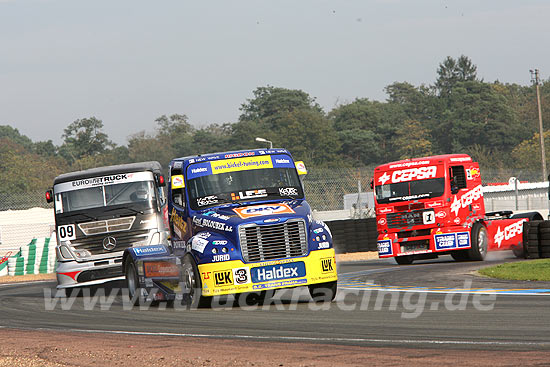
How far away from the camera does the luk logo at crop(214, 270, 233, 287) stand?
12.4 meters

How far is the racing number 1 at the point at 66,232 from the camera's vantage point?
1772 centimetres

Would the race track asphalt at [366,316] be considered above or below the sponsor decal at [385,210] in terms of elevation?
below

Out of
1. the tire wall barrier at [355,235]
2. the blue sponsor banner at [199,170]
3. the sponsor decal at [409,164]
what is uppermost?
the blue sponsor banner at [199,170]

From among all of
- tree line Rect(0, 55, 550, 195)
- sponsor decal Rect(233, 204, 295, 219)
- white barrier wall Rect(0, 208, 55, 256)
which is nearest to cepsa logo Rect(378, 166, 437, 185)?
sponsor decal Rect(233, 204, 295, 219)

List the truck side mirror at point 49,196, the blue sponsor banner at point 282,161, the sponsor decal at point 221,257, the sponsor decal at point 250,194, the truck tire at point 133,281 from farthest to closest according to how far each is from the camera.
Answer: the truck side mirror at point 49,196, the truck tire at point 133,281, the blue sponsor banner at point 282,161, the sponsor decal at point 250,194, the sponsor decal at point 221,257

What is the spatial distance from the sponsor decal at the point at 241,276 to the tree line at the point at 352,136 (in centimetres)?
6781

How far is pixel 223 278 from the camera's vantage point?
12.4 metres

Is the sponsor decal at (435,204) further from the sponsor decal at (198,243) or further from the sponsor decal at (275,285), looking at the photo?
the sponsor decal at (198,243)

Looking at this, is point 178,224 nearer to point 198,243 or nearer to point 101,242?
point 198,243

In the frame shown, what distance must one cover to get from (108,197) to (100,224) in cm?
64

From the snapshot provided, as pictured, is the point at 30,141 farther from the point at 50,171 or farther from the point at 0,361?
the point at 0,361

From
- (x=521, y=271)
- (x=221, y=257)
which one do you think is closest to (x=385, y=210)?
(x=521, y=271)

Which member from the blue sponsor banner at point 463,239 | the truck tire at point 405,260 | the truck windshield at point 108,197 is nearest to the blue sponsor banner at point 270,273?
the truck windshield at point 108,197

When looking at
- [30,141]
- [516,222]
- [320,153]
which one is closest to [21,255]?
[516,222]
